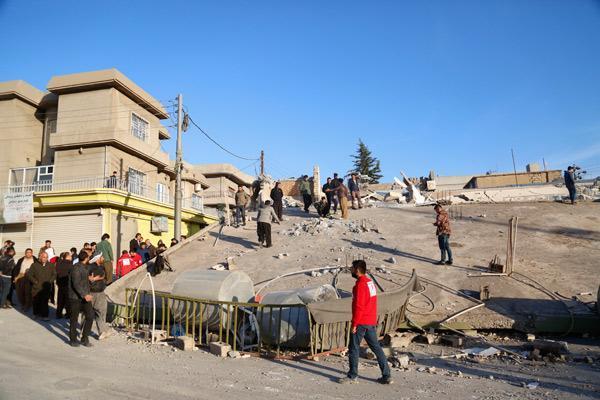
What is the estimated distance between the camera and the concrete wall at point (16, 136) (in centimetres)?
2380

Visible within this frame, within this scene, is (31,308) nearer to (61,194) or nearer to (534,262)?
(61,194)

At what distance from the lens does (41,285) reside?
10.1 metres

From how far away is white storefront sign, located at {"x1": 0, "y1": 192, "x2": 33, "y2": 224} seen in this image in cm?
2100

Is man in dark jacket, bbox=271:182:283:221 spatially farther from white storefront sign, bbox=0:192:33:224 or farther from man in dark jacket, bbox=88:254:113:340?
white storefront sign, bbox=0:192:33:224

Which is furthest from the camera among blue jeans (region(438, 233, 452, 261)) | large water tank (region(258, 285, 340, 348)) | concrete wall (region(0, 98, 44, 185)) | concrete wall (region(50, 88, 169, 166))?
concrete wall (region(0, 98, 44, 185))

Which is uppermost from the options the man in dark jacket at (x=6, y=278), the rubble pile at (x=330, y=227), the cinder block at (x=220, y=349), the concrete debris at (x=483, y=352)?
the rubble pile at (x=330, y=227)

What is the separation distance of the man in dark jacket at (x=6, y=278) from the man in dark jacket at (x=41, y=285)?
4.54 feet

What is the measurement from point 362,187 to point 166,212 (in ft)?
50.8

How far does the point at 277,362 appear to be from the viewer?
22.4 ft

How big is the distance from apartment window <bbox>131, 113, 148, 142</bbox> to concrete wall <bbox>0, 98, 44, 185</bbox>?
5.94 meters

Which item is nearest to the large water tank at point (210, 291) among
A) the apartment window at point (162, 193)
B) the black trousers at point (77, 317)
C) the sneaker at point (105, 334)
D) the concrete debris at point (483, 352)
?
the sneaker at point (105, 334)

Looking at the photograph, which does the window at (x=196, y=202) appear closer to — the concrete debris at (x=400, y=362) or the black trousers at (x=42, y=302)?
the black trousers at (x=42, y=302)

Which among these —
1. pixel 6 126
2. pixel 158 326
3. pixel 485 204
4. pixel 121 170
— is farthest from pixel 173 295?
pixel 6 126

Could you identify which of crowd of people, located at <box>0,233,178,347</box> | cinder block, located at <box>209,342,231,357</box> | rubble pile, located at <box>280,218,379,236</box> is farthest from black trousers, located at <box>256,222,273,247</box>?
cinder block, located at <box>209,342,231,357</box>
